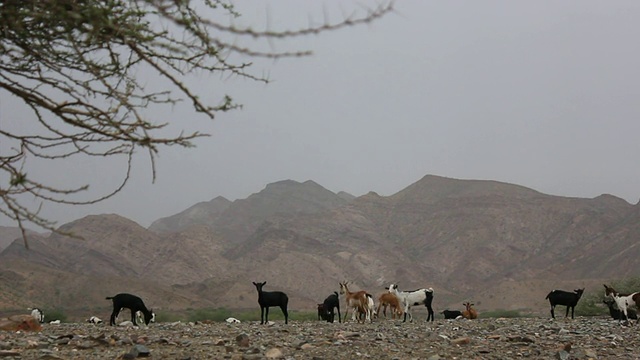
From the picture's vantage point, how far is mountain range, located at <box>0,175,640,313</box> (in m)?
65.9

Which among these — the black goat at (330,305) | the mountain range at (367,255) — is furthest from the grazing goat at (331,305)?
the mountain range at (367,255)

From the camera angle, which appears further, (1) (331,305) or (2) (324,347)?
(1) (331,305)

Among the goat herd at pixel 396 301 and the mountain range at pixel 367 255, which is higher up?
the mountain range at pixel 367 255

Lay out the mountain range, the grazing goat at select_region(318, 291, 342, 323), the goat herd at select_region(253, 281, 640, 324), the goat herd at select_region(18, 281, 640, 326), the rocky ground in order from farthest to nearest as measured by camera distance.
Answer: the mountain range → the grazing goat at select_region(318, 291, 342, 323) → the goat herd at select_region(253, 281, 640, 324) → the goat herd at select_region(18, 281, 640, 326) → the rocky ground

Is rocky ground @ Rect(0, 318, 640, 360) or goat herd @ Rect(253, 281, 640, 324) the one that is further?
goat herd @ Rect(253, 281, 640, 324)

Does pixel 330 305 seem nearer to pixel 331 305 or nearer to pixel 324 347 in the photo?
pixel 331 305

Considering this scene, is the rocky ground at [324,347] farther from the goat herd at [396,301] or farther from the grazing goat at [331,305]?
the grazing goat at [331,305]

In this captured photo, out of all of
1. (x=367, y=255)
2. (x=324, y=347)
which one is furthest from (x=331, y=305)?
(x=367, y=255)

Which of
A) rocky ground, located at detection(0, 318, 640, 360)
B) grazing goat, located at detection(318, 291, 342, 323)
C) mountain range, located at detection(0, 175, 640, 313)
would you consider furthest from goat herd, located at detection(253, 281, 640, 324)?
mountain range, located at detection(0, 175, 640, 313)

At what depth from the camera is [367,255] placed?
285ft

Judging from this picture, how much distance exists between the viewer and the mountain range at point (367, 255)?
65.9 metres

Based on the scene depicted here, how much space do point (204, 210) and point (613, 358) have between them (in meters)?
157

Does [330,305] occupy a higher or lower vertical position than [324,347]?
higher

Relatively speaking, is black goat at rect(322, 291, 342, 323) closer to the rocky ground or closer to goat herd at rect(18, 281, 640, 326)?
goat herd at rect(18, 281, 640, 326)
